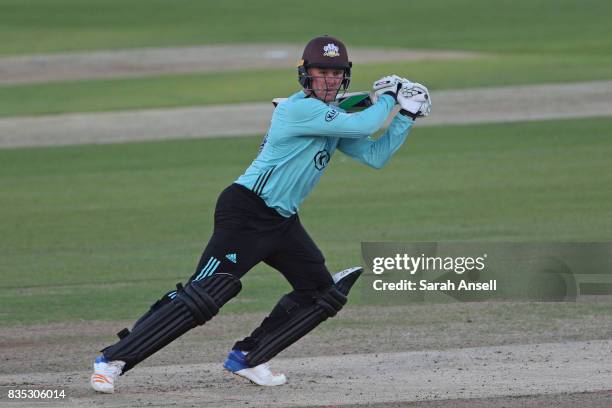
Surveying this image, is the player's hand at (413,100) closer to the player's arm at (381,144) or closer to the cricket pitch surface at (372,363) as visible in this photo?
the player's arm at (381,144)

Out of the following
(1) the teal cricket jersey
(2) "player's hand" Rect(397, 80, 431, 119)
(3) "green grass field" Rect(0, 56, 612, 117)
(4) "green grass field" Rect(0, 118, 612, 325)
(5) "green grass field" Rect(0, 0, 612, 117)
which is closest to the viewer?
(1) the teal cricket jersey

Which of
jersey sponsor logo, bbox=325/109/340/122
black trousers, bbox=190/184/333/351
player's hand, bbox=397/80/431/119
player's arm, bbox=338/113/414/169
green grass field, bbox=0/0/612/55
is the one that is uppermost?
green grass field, bbox=0/0/612/55

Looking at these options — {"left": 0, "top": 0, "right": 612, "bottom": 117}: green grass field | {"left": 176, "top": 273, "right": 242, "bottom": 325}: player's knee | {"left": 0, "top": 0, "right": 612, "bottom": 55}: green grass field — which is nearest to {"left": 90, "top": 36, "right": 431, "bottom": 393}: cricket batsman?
{"left": 176, "top": 273, "right": 242, "bottom": 325}: player's knee

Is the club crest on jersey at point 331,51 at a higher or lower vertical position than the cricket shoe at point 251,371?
higher

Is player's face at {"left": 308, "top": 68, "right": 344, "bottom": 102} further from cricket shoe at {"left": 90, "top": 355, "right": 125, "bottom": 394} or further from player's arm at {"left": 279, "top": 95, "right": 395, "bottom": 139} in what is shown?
cricket shoe at {"left": 90, "top": 355, "right": 125, "bottom": 394}

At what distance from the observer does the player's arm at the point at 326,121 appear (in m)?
7.01

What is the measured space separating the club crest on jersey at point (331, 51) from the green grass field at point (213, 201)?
3522 millimetres

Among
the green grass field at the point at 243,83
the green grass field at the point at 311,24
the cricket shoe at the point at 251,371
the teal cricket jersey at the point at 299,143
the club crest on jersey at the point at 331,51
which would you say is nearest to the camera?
the teal cricket jersey at the point at 299,143

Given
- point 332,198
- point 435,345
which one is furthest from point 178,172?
point 435,345

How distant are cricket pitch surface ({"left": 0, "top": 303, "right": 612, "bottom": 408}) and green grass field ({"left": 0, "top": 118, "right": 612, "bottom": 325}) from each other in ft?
3.66

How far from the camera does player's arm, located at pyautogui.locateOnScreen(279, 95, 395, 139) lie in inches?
276

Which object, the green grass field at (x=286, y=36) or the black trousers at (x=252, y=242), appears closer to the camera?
the black trousers at (x=252, y=242)

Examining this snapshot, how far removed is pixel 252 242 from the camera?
23.2 ft

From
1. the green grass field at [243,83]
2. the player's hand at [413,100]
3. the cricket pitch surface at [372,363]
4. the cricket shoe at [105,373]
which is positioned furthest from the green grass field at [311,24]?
the cricket shoe at [105,373]
